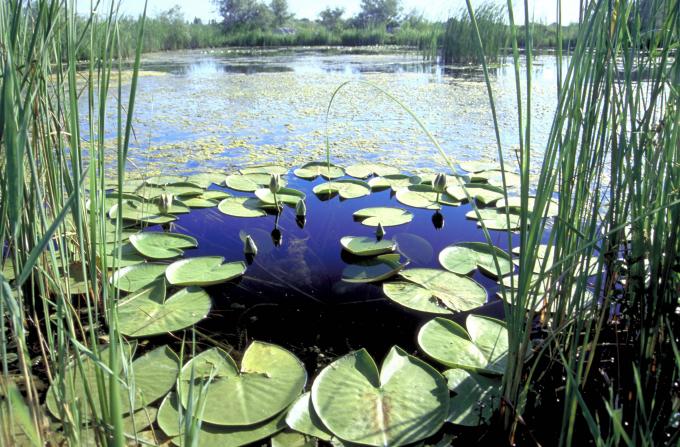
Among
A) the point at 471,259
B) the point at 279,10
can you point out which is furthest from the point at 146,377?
the point at 279,10

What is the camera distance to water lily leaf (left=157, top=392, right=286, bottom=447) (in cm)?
93

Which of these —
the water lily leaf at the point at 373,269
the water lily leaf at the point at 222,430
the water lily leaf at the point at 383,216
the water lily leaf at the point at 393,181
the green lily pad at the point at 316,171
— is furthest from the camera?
the green lily pad at the point at 316,171

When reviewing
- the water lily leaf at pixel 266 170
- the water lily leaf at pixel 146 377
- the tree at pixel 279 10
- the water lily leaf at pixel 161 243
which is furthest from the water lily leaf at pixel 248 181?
the tree at pixel 279 10

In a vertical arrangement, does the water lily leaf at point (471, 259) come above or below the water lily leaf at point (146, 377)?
above

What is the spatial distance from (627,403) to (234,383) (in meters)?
0.76

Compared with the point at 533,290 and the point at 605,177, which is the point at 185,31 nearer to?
the point at 605,177

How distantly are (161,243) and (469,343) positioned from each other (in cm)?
112

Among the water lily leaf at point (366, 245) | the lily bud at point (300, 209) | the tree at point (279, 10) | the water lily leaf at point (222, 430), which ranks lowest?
the water lily leaf at point (222, 430)

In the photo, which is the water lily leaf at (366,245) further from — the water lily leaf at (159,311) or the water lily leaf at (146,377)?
the water lily leaf at (146,377)

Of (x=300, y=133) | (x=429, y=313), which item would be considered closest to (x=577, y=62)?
(x=429, y=313)

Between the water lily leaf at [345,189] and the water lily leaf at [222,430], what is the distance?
1.38 meters

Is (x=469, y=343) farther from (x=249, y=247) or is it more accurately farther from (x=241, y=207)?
(x=241, y=207)

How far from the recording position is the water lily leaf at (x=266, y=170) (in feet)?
8.32

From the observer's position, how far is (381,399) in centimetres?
104
